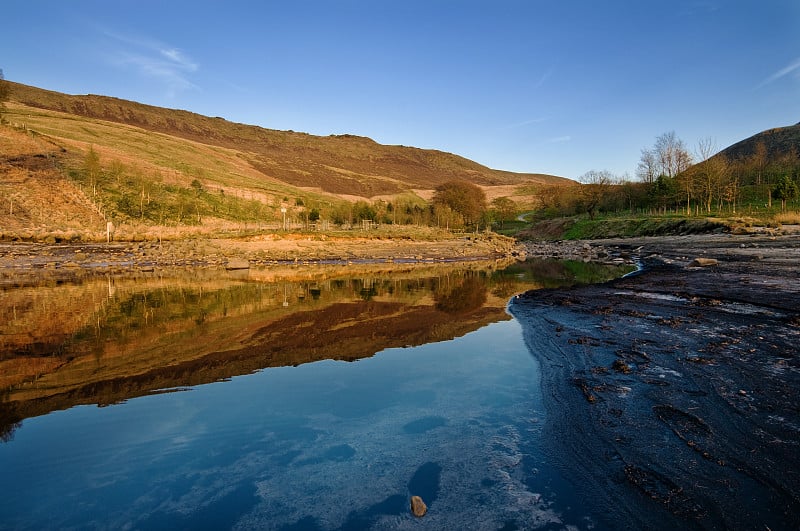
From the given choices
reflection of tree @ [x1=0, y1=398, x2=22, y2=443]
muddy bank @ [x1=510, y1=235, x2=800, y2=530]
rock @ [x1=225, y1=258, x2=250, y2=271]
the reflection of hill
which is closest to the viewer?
muddy bank @ [x1=510, y1=235, x2=800, y2=530]

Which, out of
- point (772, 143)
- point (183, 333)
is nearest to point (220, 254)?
point (183, 333)

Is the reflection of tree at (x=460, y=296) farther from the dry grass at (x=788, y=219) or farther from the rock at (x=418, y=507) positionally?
the dry grass at (x=788, y=219)

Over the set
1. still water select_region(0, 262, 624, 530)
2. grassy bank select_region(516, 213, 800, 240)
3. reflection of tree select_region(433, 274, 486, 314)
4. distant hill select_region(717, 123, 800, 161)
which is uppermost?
distant hill select_region(717, 123, 800, 161)

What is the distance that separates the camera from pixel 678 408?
233 inches

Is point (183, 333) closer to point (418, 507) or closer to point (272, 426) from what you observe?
point (272, 426)

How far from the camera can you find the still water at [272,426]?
159 inches

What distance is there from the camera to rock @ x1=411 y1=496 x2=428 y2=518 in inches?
154

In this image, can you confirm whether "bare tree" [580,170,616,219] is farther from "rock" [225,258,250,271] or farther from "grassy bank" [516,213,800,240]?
"rock" [225,258,250,271]

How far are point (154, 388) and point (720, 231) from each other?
54.4 meters

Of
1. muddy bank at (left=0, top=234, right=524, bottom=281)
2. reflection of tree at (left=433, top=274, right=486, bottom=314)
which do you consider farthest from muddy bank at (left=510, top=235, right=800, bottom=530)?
muddy bank at (left=0, top=234, right=524, bottom=281)

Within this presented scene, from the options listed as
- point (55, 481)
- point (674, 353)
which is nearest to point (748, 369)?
point (674, 353)

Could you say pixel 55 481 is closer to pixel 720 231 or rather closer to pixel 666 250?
pixel 666 250

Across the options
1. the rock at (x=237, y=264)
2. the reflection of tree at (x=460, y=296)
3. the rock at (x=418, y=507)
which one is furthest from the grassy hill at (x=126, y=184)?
the rock at (x=418, y=507)

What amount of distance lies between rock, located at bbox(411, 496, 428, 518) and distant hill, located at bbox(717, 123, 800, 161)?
160 meters
